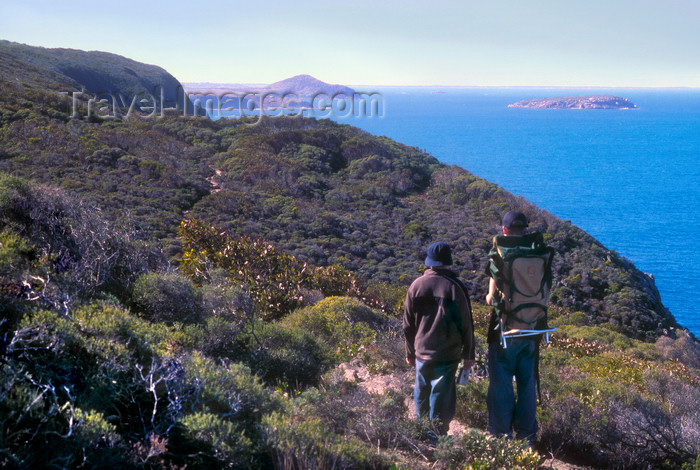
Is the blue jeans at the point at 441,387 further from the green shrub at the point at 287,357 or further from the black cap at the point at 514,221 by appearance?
the green shrub at the point at 287,357

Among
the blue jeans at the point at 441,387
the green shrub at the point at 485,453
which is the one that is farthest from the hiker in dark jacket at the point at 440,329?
the green shrub at the point at 485,453

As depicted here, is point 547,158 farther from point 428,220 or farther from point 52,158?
point 52,158

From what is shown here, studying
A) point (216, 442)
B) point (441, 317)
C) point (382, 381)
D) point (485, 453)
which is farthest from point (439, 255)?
point (382, 381)

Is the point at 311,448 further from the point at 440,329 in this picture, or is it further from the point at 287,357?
the point at 287,357

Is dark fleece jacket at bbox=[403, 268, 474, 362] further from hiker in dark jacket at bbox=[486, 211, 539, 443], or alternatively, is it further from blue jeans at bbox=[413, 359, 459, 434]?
hiker in dark jacket at bbox=[486, 211, 539, 443]

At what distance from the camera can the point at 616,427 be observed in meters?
3.83

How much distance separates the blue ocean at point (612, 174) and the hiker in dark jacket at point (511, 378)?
3214 centimetres

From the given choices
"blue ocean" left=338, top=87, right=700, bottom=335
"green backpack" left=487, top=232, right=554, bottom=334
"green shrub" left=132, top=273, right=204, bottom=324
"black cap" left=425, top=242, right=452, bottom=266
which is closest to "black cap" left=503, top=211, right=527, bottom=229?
"green backpack" left=487, top=232, right=554, bottom=334

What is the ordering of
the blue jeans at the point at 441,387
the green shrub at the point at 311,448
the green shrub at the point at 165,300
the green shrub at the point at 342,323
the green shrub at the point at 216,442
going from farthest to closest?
the green shrub at the point at 342,323, the green shrub at the point at 165,300, the blue jeans at the point at 441,387, the green shrub at the point at 311,448, the green shrub at the point at 216,442

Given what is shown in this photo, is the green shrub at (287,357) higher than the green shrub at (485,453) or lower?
lower

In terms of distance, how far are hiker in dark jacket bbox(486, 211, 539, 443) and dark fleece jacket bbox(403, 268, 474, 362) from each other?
20cm

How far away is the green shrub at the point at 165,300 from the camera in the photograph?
501 cm

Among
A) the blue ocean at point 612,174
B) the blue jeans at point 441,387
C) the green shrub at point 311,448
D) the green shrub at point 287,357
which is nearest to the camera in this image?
the green shrub at point 311,448

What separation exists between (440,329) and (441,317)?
3.7 inches
